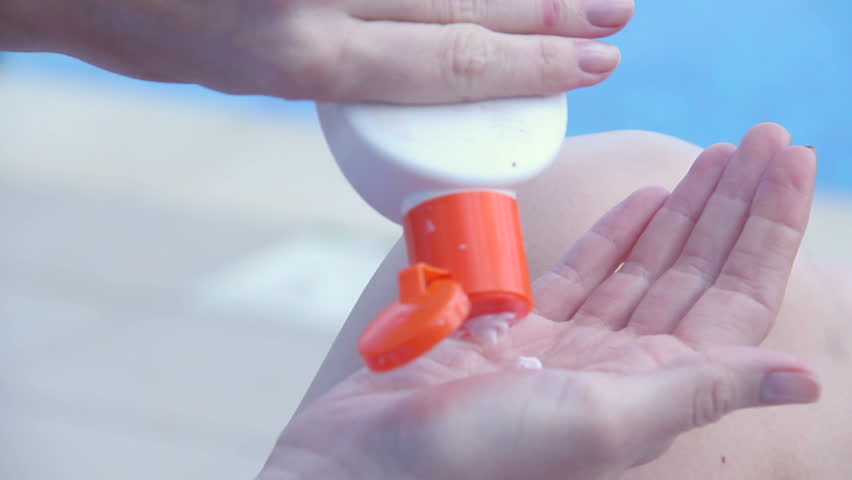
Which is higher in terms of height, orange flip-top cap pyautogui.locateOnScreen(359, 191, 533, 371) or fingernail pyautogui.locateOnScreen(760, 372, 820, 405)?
orange flip-top cap pyautogui.locateOnScreen(359, 191, 533, 371)

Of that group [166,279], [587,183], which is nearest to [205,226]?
[166,279]

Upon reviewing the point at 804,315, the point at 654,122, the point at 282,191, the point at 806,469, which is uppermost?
the point at 654,122

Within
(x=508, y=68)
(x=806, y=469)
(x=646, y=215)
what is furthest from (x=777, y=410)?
(x=508, y=68)

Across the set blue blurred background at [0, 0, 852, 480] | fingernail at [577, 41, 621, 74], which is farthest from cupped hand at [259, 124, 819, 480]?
blue blurred background at [0, 0, 852, 480]

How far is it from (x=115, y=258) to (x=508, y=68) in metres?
1.14

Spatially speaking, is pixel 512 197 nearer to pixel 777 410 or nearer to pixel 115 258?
pixel 777 410

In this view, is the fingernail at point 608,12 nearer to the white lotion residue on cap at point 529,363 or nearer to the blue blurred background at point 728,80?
the white lotion residue on cap at point 529,363

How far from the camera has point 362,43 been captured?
0.55 m

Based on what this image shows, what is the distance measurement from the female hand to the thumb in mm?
202

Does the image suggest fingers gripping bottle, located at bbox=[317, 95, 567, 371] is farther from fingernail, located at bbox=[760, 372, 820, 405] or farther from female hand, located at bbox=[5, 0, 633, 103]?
fingernail, located at bbox=[760, 372, 820, 405]

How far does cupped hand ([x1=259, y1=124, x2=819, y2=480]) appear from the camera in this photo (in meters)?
0.44

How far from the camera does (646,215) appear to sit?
0.65 meters

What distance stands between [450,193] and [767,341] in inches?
10.9

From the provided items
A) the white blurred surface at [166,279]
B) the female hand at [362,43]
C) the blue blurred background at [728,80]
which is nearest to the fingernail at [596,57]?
the female hand at [362,43]
